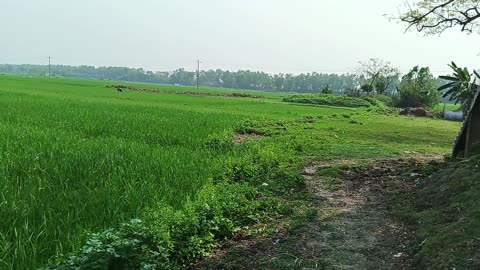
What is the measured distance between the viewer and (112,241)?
10.7 feet

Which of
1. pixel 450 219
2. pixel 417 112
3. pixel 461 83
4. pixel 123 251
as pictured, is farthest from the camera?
pixel 417 112

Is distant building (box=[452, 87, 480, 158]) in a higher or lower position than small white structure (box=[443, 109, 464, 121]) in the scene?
higher

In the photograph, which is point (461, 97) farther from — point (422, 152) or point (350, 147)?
point (350, 147)

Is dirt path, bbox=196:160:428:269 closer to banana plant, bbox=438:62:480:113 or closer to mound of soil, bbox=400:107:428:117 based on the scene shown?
banana plant, bbox=438:62:480:113

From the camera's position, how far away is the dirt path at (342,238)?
3.99m

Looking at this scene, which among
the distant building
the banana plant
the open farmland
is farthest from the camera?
the banana plant

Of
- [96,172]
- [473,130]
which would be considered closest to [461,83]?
[473,130]

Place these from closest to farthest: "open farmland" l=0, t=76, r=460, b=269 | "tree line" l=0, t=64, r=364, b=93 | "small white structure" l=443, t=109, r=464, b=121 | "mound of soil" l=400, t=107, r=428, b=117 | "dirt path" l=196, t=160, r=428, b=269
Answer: "open farmland" l=0, t=76, r=460, b=269 < "dirt path" l=196, t=160, r=428, b=269 < "small white structure" l=443, t=109, r=464, b=121 < "mound of soil" l=400, t=107, r=428, b=117 < "tree line" l=0, t=64, r=364, b=93

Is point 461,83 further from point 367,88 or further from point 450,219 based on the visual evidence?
point 367,88

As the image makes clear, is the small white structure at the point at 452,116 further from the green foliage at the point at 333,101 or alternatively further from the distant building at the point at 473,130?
the distant building at the point at 473,130

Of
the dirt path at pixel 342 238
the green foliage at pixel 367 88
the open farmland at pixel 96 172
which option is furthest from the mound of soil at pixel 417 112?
the dirt path at pixel 342 238

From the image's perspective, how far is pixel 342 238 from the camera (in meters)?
4.62

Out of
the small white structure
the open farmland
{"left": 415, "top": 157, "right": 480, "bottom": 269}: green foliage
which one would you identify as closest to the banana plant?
the open farmland

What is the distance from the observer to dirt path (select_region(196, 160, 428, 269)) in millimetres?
3992
